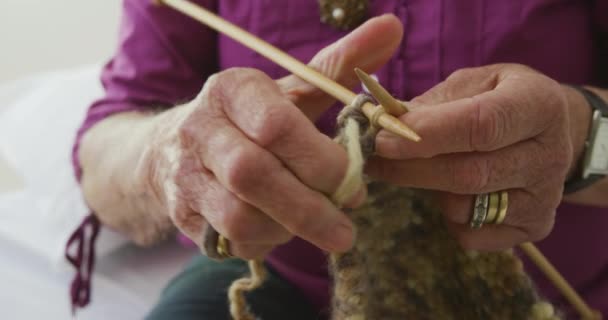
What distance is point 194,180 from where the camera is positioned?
47cm

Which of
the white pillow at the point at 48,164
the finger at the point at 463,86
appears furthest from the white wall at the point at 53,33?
the finger at the point at 463,86

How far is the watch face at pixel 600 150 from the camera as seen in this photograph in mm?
533

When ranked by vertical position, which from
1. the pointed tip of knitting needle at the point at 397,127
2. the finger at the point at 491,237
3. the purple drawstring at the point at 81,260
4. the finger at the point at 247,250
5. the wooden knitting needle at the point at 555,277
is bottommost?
the purple drawstring at the point at 81,260

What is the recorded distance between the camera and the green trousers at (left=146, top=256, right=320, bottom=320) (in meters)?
0.73

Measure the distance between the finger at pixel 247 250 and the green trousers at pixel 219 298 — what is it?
26cm

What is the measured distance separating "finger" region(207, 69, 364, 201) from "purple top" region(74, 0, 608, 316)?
9.8 inches

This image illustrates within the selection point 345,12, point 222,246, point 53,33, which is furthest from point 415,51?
point 53,33

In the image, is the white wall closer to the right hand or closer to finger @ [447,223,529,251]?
the right hand

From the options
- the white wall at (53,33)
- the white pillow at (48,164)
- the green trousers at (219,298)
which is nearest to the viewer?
the green trousers at (219,298)

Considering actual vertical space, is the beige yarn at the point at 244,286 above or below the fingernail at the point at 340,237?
below

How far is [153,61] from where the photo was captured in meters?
0.81

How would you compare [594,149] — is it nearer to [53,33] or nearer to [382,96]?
[382,96]

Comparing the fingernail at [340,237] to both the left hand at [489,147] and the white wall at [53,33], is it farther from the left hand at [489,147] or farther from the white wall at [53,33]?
the white wall at [53,33]

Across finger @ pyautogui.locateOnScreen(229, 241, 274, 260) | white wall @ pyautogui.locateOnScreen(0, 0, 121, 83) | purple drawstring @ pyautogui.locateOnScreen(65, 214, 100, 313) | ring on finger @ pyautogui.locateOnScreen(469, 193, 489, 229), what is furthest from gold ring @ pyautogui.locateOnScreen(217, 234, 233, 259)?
white wall @ pyautogui.locateOnScreen(0, 0, 121, 83)
